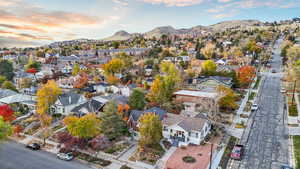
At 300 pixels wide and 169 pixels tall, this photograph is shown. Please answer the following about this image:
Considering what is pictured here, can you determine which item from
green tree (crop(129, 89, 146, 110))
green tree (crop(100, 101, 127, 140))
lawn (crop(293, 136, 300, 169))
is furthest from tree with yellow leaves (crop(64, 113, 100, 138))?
lawn (crop(293, 136, 300, 169))

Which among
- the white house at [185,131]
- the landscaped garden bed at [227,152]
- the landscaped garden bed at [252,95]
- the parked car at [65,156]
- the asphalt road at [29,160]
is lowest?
the asphalt road at [29,160]

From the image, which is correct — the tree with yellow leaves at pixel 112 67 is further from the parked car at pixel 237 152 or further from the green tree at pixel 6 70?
the parked car at pixel 237 152

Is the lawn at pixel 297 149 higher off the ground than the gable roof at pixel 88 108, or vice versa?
the gable roof at pixel 88 108

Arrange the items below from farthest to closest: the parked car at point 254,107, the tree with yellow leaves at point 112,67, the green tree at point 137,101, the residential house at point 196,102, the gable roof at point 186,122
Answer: the tree with yellow leaves at point 112,67
the parked car at point 254,107
the green tree at point 137,101
the residential house at point 196,102
the gable roof at point 186,122

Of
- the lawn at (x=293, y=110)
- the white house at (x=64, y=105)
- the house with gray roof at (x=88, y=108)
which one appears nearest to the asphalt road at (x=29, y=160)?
the house with gray roof at (x=88, y=108)

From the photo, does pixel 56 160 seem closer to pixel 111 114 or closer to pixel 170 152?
pixel 111 114

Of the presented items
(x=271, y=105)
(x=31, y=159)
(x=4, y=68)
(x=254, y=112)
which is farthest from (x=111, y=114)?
(x=4, y=68)

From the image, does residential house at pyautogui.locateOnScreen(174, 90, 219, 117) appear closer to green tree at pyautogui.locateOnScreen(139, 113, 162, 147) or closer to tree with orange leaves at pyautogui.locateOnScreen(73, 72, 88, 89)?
green tree at pyautogui.locateOnScreen(139, 113, 162, 147)

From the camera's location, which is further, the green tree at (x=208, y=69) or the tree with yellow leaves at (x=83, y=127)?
the green tree at (x=208, y=69)
